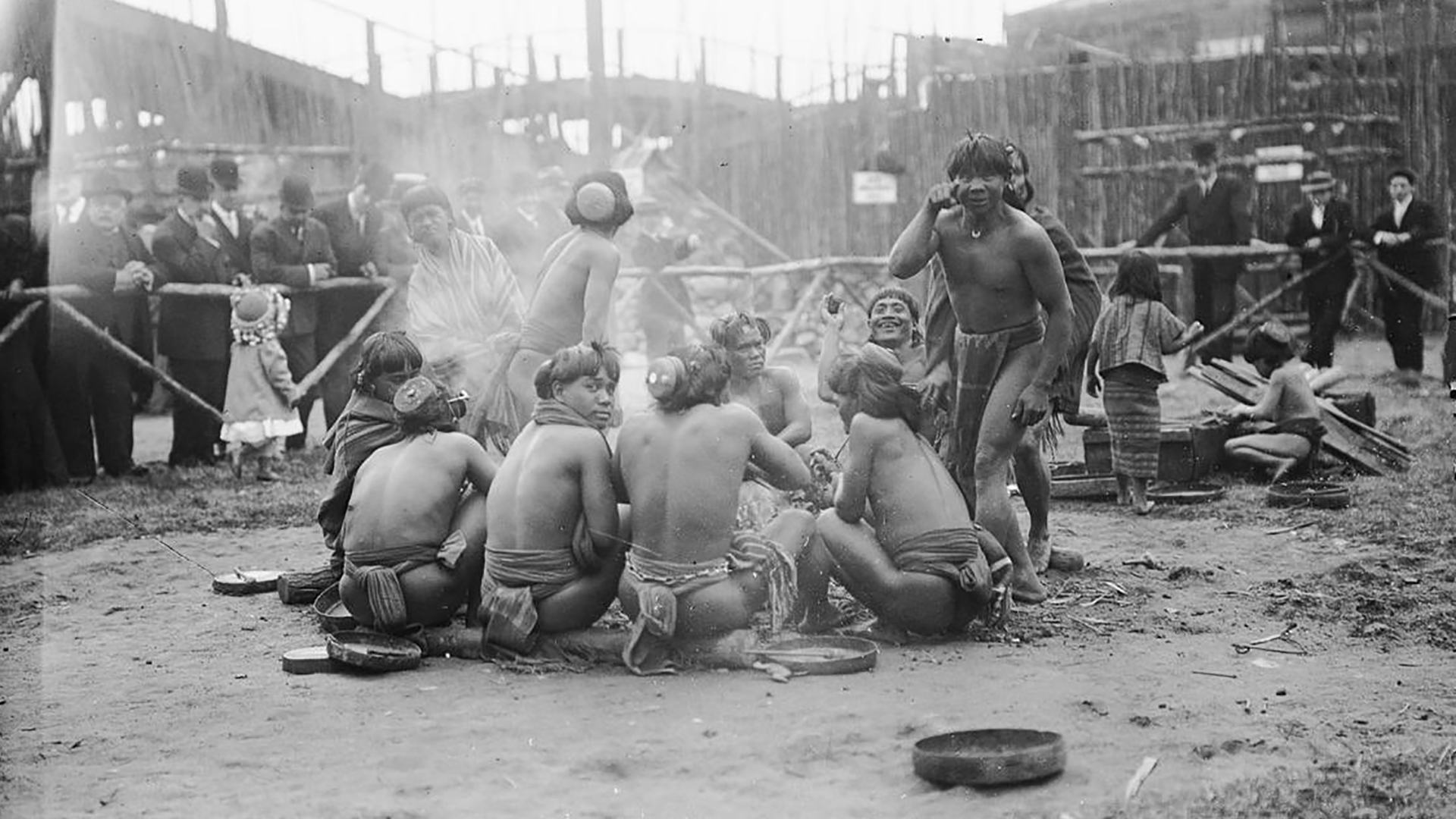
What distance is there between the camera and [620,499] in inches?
223

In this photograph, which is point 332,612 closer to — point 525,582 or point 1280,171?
point 525,582

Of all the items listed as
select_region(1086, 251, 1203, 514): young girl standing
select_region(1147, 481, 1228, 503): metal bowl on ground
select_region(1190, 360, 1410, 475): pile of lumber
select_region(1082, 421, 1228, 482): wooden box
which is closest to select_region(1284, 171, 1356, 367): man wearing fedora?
select_region(1190, 360, 1410, 475): pile of lumber

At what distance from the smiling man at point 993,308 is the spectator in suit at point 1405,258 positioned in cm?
932

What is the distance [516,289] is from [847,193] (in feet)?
46.7

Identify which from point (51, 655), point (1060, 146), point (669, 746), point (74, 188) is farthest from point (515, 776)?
point (1060, 146)

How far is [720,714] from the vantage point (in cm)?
482

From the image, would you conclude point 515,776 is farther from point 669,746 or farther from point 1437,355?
point 1437,355

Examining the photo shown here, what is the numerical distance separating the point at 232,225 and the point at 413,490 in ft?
23.3

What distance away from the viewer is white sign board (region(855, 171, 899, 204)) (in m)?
20.9

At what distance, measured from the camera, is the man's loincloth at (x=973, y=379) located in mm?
6422

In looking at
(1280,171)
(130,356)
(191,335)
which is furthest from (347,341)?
(1280,171)

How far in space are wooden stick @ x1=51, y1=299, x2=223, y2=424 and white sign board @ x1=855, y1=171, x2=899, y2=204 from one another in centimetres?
1159

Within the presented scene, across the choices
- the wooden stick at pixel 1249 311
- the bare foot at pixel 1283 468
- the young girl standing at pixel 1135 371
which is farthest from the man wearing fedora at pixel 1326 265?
the young girl standing at pixel 1135 371

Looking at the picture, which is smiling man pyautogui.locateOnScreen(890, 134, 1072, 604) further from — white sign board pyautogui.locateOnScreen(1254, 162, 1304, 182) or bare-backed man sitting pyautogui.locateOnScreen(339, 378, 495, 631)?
white sign board pyautogui.locateOnScreen(1254, 162, 1304, 182)
